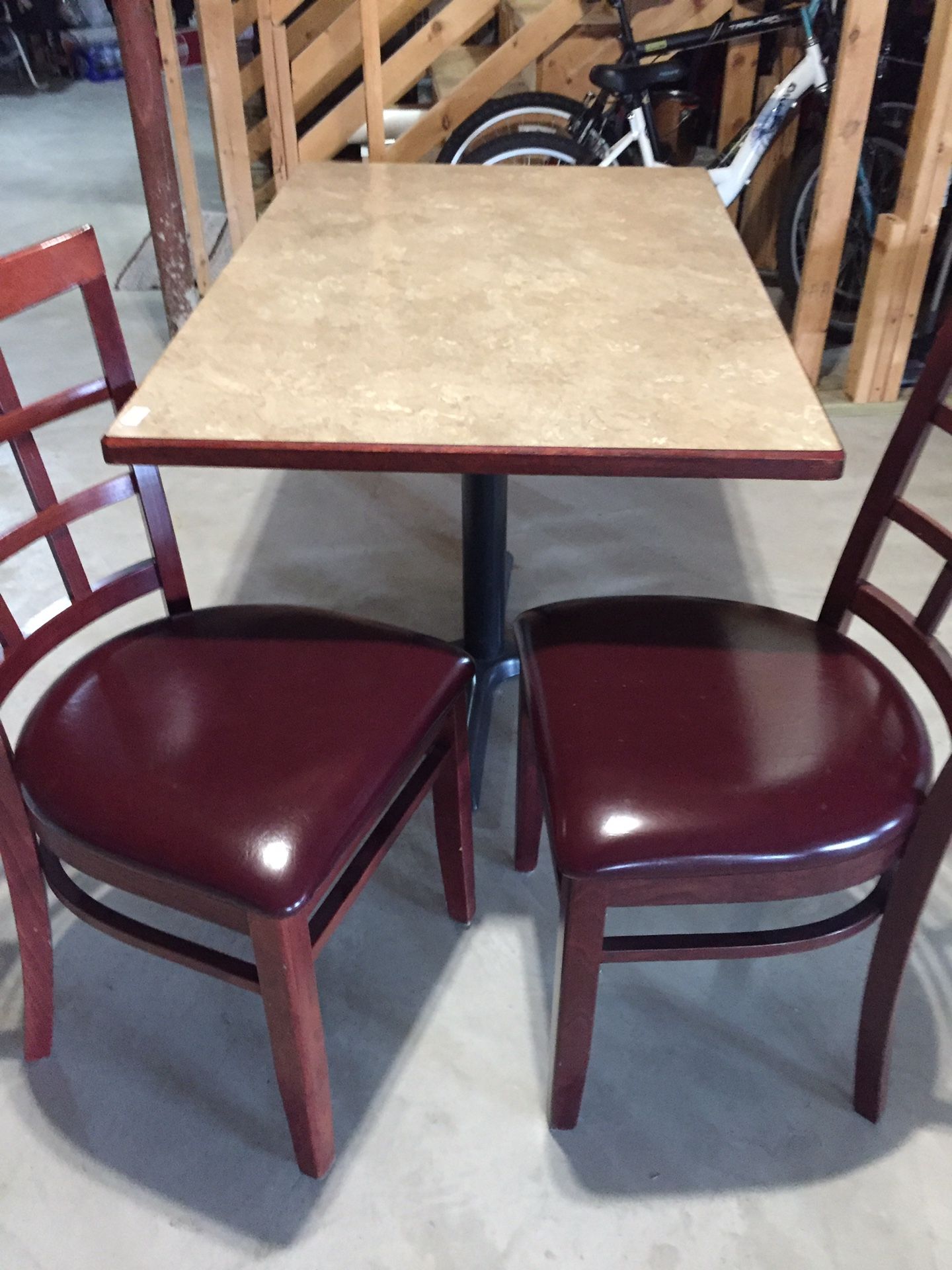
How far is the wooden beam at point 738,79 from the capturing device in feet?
11.4

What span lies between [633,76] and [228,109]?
1.36m

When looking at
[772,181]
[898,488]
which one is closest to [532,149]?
[772,181]

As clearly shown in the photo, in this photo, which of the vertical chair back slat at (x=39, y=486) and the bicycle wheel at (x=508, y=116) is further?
the bicycle wheel at (x=508, y=116)

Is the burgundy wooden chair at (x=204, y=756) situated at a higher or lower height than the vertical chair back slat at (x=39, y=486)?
lower

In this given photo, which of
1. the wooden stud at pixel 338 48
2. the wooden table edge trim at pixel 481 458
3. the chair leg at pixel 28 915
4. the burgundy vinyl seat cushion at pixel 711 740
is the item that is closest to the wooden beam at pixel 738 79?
the wooden stud at pixel 338 48

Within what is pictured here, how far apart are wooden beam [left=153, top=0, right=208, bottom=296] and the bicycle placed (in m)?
0.92

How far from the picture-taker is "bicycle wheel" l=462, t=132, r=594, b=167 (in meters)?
3.33

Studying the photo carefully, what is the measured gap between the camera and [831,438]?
1055 mm

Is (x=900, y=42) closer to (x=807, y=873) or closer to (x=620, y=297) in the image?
(x=620, y=297)

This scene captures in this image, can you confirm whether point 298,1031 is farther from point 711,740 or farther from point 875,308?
point 875,308

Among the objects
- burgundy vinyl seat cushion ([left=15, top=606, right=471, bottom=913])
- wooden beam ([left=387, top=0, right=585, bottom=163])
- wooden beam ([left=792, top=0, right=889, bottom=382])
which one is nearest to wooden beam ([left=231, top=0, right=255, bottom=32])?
wooden beam ([left=387, top=0, right=585, bottom=163])

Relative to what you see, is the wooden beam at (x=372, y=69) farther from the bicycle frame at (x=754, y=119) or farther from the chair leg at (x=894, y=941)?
the chair leg at (x=894, y=941)

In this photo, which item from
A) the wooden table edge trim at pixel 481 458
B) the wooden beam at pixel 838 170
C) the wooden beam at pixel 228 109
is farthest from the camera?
the wooden beam at pixel 228 109

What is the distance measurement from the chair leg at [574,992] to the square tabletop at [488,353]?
0.48 metres
